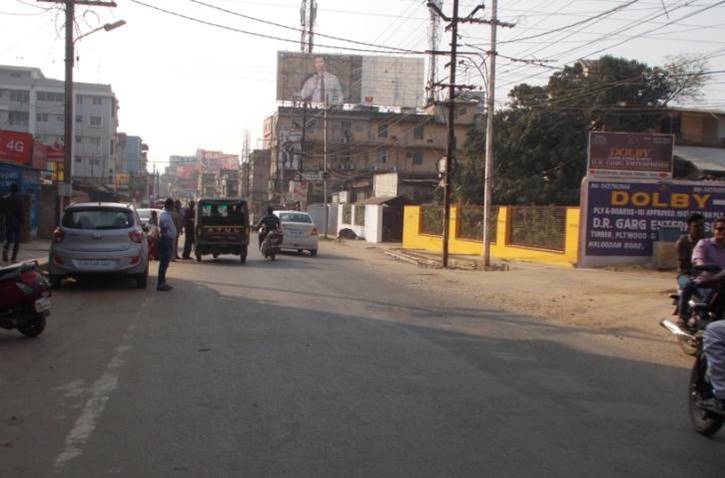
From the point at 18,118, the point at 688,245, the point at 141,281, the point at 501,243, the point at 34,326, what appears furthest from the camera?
the point at 18,118

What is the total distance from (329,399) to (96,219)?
9459 millimetres

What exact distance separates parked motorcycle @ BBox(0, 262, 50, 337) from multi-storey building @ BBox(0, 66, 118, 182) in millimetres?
69706

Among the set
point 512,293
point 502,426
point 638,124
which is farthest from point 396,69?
point 502,426

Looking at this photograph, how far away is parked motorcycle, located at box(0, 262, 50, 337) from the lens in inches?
356

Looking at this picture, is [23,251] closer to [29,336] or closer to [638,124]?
[29,336]

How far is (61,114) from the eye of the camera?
78.0m

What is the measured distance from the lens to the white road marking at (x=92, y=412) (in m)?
5.06

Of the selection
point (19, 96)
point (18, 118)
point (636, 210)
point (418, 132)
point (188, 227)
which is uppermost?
point (19, 96)

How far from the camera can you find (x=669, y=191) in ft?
77.0

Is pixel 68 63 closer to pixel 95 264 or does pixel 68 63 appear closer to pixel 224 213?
pixel 224 213

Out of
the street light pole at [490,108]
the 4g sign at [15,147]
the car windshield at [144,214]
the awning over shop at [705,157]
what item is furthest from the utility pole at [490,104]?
the 4g sign at [15,147]

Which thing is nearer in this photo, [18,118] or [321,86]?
[321,86]

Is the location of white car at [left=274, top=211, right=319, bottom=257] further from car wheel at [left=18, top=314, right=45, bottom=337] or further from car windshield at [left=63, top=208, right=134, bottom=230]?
car wheel at [left=18, top=314, right=45, bottom=337]

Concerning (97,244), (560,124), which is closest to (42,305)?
(97,244)
